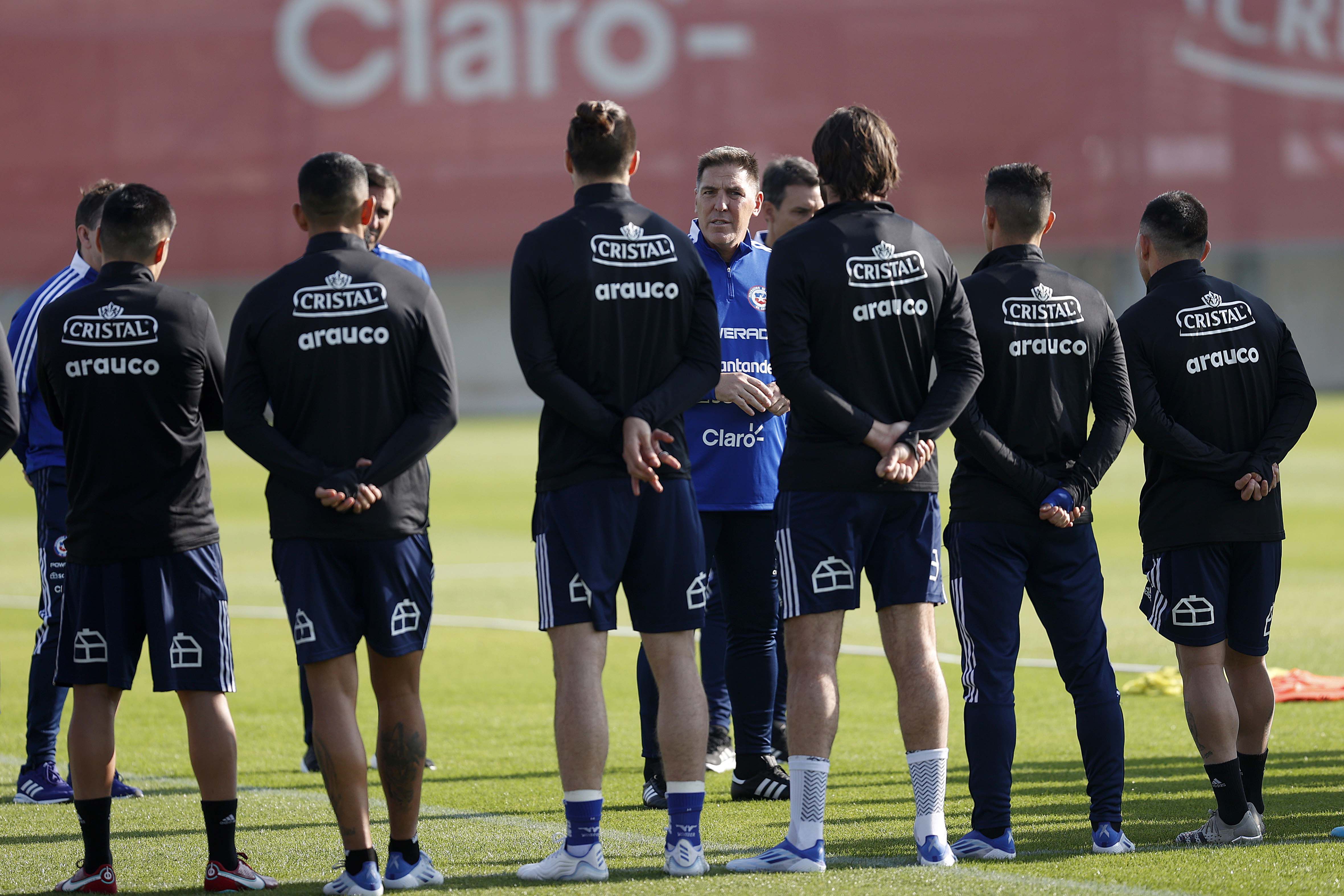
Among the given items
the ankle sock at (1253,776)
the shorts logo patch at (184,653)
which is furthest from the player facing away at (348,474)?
the ankle sock at (1253,776)

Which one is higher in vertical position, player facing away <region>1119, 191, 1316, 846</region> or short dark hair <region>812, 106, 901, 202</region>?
short dark hair <region>812, 106, 901, 202</region>

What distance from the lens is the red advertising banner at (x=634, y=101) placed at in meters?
30.8

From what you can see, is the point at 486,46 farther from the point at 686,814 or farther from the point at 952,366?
the point at 686,814

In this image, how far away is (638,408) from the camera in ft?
14.6

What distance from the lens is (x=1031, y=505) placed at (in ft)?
15.6

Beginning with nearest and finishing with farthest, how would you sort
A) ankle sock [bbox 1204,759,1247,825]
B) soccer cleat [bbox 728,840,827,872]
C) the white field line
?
soccer cleat [bbox 728,840,827,872], ankle sock [bbox 1204,759,1247,825], the white field line

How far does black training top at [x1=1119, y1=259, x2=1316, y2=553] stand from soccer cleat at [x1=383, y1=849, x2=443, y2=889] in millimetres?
2465

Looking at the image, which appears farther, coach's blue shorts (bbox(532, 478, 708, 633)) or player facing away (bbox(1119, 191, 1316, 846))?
player facing away (bbox(1119, 191, 1316, 846))

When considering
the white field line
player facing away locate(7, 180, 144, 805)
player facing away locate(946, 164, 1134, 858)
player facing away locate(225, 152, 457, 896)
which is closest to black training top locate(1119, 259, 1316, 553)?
player facing away locate(946, 164, 1134, 858)

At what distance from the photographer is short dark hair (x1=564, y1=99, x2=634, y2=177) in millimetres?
4504

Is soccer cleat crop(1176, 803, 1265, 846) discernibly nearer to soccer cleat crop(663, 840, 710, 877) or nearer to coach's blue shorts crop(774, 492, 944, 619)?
coach's blue shorts crop(774, 492, 944, 619)

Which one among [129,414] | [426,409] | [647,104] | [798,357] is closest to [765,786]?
[798,357]

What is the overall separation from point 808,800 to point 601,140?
6.46 ft

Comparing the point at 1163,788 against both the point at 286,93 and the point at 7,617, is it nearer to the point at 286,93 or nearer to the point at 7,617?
the point at 7,617
